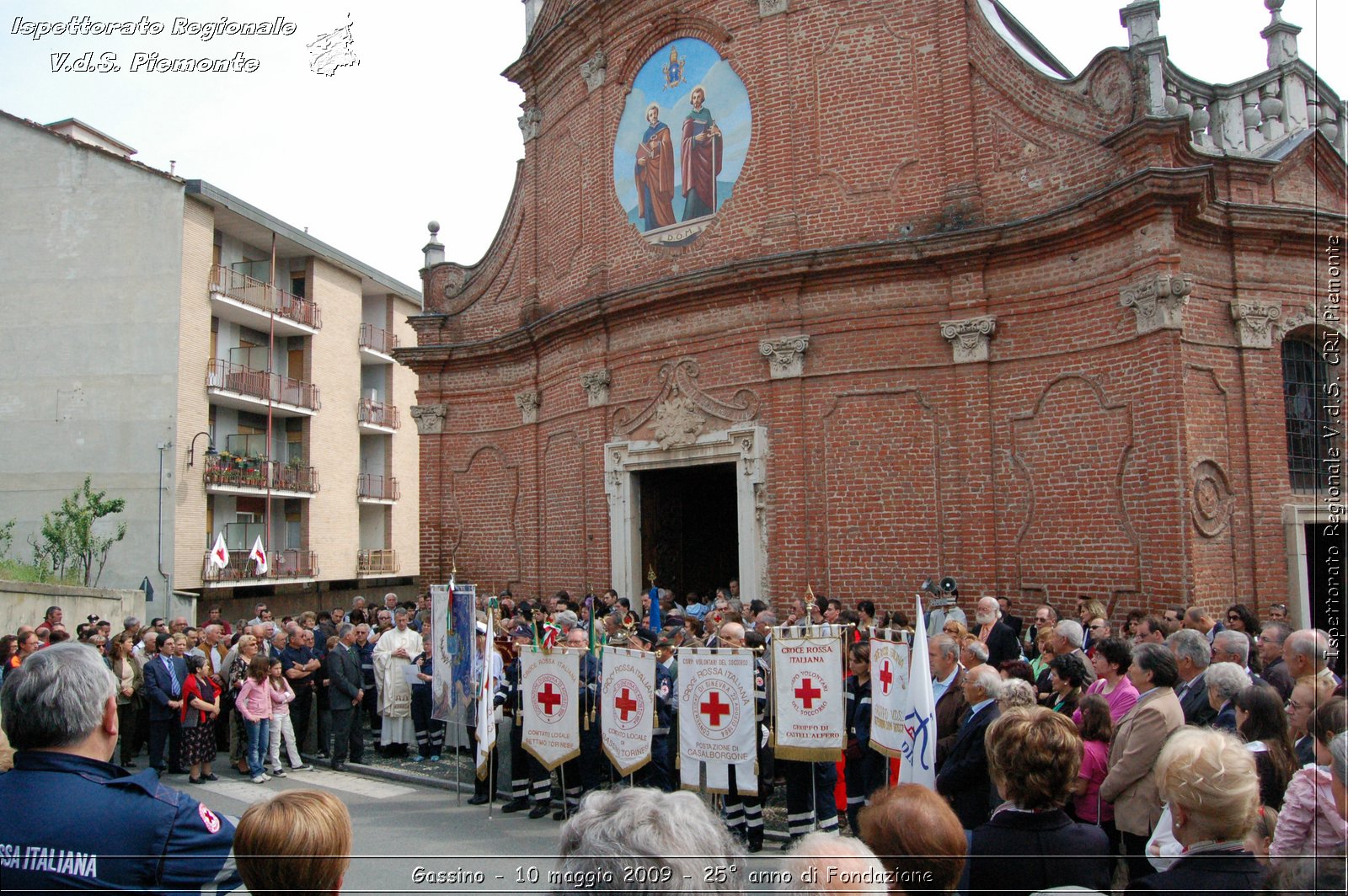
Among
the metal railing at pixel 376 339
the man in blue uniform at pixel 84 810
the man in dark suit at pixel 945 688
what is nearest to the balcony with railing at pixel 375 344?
the metal railing at pixel 376 339

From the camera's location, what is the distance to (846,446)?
A: 13945 millimetres

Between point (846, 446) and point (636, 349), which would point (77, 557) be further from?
point (846, 446)

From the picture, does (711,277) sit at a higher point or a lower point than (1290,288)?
higher

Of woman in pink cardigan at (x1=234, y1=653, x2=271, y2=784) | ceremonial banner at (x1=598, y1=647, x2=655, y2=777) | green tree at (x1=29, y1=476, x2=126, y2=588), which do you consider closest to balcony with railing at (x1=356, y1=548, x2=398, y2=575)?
green tree at (x1=29, y1=476, x2=126, y2=588)

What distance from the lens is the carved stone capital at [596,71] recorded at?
17578 millimetres

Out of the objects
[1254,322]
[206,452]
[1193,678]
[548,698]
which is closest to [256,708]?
[548,698]

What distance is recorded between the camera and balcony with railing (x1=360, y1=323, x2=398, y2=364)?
110 feet

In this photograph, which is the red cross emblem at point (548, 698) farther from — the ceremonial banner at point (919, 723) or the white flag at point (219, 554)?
the white flag at point (219, 554)

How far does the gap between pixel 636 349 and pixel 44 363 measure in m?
18.2

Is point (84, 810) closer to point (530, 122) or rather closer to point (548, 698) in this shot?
point (548, 698)

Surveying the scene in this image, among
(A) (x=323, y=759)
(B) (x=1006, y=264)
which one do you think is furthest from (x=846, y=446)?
(A) (x=323, y=759)

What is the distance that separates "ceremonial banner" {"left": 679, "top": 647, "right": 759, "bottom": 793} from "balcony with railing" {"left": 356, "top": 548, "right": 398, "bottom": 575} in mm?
27463

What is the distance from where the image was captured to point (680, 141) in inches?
639

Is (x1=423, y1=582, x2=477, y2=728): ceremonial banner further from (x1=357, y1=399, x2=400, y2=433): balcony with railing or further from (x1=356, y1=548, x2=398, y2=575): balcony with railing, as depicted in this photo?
(x1=357, y1=399, x2=400, y2=433): balcony with railing
